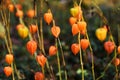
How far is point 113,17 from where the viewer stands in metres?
7.38

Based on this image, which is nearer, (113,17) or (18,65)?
(18,65)

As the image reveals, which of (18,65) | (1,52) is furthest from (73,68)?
(1,52)

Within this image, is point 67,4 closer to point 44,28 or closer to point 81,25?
point 44,28

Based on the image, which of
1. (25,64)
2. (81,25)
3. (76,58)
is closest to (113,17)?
(76,58)

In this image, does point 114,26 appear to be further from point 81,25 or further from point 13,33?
point 81,25

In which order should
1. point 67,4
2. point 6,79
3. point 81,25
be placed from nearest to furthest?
point 81,25 < point 6,79 < point 67,4

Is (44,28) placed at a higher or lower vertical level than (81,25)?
lower

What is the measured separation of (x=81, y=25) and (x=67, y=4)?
198 inches

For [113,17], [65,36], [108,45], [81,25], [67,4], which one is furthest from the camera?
[67,4]

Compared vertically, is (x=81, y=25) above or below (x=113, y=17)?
above

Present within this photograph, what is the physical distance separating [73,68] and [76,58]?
0.33 m

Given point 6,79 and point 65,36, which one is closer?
point 6,79

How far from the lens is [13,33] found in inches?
294

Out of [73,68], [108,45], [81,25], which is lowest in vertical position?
[73,68]
